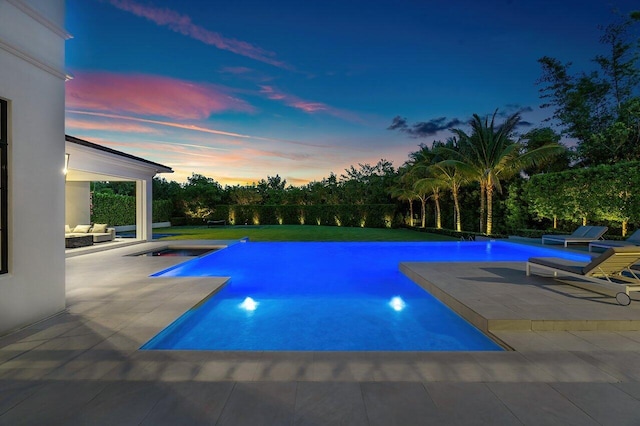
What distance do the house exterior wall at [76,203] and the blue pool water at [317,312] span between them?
1021cm

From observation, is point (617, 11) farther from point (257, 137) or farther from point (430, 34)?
point (257, 137)

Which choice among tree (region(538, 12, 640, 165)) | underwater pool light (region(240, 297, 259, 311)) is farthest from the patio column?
tree (region(538, 12, 640, 165))

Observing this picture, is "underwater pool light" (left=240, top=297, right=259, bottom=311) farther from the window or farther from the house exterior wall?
the house exterior wall

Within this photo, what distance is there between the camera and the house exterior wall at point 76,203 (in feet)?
54.0

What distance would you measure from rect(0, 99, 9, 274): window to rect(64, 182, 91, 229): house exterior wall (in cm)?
1510

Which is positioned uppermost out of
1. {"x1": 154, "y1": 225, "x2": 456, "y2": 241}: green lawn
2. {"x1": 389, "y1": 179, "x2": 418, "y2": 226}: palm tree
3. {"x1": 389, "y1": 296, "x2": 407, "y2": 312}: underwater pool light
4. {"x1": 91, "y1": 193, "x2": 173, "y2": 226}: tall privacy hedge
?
{"x1": 389, "y1": 179, "x2": 418, "y2": 226}: palm tree

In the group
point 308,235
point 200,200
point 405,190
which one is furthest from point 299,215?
point 308,235

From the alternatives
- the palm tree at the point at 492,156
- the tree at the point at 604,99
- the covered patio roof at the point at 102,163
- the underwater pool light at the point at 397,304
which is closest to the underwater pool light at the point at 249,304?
the underwater pool light at the point at 397,304

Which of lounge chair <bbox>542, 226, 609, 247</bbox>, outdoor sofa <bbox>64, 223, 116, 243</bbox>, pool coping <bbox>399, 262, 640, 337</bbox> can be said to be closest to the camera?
pool coping <bbox>399, 262, 640, 337</bbox>

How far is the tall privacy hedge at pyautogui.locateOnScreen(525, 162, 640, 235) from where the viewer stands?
12.3 m

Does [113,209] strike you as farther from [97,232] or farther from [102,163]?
[102,163]

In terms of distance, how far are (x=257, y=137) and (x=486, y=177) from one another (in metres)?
17.3

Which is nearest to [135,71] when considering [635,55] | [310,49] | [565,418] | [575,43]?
[310,49]

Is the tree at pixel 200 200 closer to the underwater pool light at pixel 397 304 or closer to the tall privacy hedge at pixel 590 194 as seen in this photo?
the tall privacy hedge at pixel 590 194
